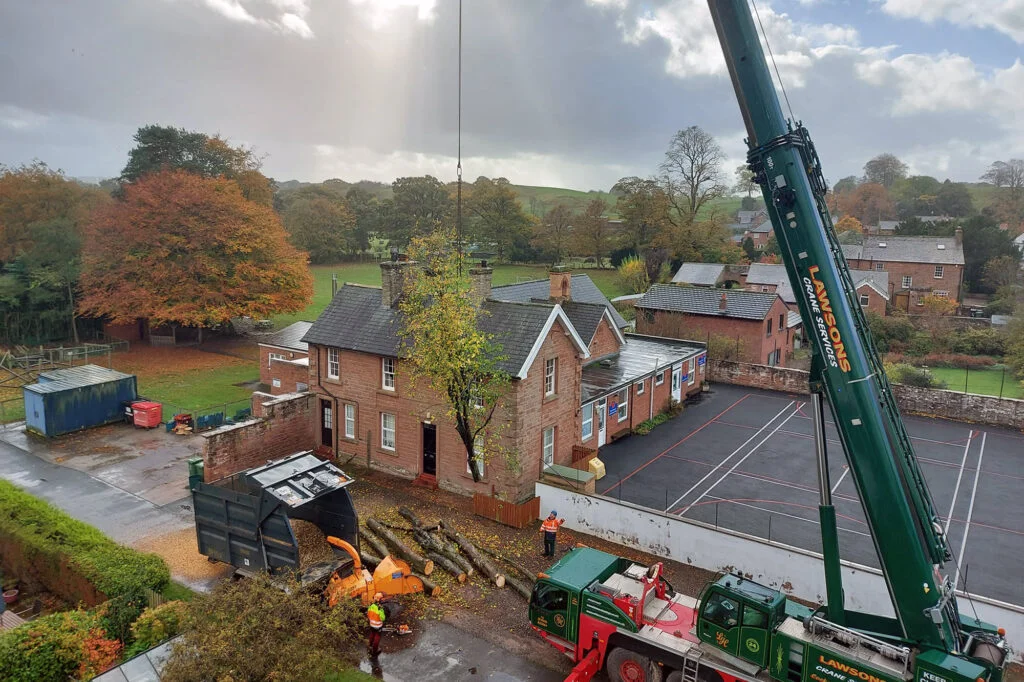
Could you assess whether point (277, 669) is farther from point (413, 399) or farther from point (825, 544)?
point (413, 399)

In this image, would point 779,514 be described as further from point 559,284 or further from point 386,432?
point 559,284

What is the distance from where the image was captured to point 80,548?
1684 cm

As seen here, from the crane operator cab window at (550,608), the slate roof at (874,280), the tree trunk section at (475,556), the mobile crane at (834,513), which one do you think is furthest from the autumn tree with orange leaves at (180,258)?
the slate roof at (874,280)

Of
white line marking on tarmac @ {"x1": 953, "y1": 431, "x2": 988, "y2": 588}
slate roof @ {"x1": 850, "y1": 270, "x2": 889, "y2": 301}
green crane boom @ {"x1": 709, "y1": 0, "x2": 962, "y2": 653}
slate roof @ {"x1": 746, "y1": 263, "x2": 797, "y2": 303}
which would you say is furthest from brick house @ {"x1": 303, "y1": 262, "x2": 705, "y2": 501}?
slate roof @ {"x1": 850, "y1": 270, "x2": 889, "y2": 301}

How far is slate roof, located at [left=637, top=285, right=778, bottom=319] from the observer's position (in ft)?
151

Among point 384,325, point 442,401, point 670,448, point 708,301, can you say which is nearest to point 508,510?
point 442,401

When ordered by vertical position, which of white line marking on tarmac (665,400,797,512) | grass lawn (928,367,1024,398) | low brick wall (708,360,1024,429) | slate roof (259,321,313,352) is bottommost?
white line marking on tarmac (665,400,797,512)

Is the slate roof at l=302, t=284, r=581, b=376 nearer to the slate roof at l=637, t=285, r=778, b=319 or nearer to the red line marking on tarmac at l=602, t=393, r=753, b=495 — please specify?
the red line marking on tarmac at l=602, t=393, r=753, b=495

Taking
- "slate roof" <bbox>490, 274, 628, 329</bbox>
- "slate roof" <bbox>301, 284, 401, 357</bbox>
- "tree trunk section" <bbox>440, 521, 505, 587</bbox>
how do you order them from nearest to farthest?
1. "tree trunk section" <bbox>440, 521, 505, 587</bbox>
2. "slate roof" <bbox>301, 284, 401, 357</bbox>
3. "slate roof" <bbox>490, 274, 628, 329</bbox>

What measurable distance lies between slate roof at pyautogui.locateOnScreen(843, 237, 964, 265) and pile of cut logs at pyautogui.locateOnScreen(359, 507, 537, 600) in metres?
65.4

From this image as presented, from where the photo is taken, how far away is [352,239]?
97750mm

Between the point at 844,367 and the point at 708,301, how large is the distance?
122 ft

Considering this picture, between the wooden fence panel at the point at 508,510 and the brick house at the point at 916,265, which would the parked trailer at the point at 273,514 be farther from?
the brick house at the point at 916,265

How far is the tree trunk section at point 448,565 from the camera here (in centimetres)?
1880
